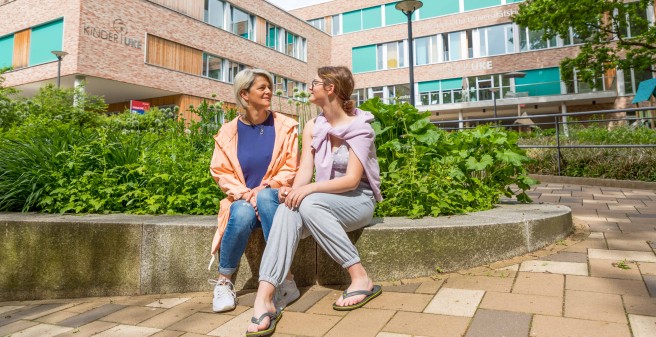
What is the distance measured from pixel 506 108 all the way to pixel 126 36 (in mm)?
23361

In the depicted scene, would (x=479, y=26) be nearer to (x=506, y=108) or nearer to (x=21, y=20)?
(x=506, y=108)

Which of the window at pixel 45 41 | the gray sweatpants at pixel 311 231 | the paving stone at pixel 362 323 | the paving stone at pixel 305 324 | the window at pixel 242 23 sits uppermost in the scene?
the window at pixel 242 23

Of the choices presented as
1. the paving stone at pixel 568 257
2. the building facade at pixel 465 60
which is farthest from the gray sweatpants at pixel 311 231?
the building facade at pixel 465 60

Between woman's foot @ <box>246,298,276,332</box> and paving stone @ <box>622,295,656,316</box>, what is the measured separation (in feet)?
5.72

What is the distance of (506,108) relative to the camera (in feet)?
90.8

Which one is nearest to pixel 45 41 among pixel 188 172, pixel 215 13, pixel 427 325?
pixel 215 13

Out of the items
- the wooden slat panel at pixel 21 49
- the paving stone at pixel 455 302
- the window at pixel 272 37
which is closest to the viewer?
the paving stone at pixel 455 302

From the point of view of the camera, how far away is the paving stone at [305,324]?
6.60 ft

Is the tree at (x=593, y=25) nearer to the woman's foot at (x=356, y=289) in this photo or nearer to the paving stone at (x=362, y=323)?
the woman's foot at (x=356, y=289)

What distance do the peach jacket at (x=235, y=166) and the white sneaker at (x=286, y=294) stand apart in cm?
50

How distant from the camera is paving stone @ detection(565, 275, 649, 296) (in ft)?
7.20

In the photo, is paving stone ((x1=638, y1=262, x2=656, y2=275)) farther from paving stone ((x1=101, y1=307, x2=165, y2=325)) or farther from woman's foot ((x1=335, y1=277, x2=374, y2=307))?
paving stone ((x1=101, y1=307, x2=165, y2=325))

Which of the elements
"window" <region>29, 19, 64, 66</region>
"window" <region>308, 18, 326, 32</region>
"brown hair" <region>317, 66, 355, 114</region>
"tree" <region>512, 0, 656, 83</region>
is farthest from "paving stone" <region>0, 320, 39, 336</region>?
"window" <region>308, 18, 326, 32</region>

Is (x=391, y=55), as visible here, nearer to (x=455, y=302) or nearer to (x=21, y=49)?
(x=21, y=49)
